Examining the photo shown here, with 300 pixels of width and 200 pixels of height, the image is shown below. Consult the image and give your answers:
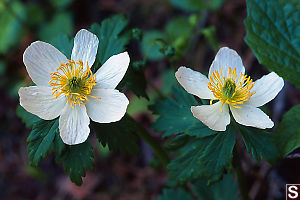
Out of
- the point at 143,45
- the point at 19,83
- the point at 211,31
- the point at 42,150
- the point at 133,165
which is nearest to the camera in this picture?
the point at 42,150

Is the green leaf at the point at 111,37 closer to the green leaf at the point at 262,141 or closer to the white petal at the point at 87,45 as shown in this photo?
the white petal at the point at 87,45

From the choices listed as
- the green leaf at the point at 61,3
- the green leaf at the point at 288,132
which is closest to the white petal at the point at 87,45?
the green leaf at the point at 288,132

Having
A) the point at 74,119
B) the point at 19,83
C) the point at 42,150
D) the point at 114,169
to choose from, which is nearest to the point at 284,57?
the point at 74,119

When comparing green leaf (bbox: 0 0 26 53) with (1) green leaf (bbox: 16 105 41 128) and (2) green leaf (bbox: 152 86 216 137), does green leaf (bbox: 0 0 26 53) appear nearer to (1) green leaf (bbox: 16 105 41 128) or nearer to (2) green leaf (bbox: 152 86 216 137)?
(1) green leaf (bbox: 16 105 41 128)

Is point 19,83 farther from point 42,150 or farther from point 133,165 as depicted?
point 42,150

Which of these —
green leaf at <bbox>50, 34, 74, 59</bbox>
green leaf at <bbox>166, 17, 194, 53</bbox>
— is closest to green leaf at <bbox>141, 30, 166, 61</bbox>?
green leaf at <bbox>166, 17, 194, 53</bbox>

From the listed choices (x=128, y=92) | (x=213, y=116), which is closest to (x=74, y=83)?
(x=213, y=116)
